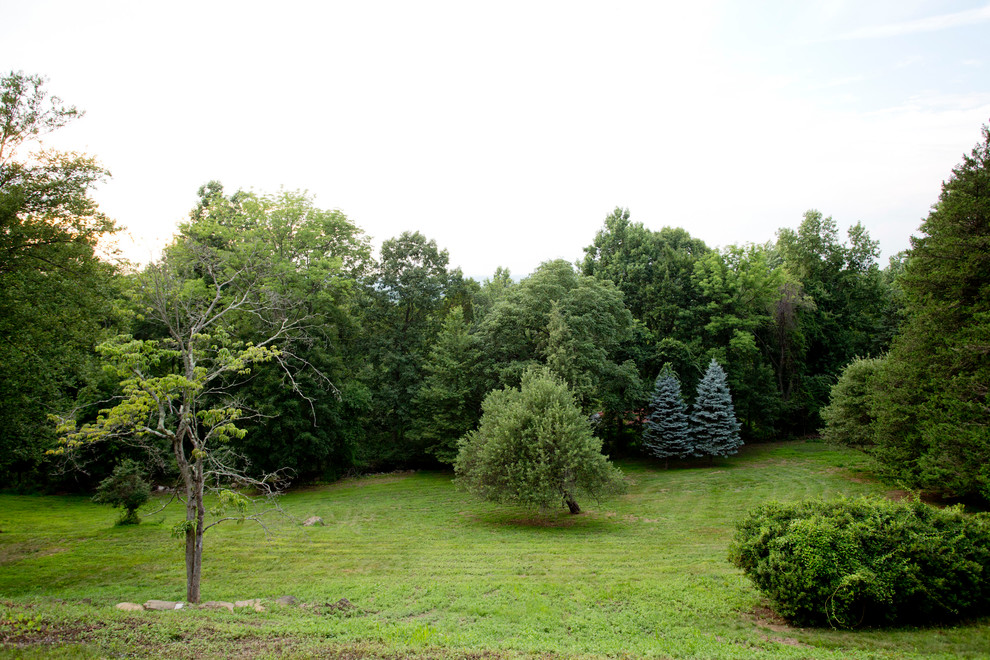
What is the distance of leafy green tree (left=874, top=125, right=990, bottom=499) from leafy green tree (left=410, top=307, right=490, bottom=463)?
59.3 ft

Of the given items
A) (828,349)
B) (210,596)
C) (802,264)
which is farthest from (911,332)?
(802,264)

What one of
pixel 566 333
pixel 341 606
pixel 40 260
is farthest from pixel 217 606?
pixel 566 333

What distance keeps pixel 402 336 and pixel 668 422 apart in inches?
635

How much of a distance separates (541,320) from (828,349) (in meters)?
25.0

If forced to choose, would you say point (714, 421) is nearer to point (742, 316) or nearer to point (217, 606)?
point (742, 316)

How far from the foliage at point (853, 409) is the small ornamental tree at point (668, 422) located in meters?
7.00

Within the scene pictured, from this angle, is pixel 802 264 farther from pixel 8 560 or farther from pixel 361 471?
pixel 8 560

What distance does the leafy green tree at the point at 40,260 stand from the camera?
11.6 metres

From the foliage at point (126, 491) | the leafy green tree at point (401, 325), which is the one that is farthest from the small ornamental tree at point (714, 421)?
the foliage at point (126, 491)

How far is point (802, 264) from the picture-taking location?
4262 centimetres

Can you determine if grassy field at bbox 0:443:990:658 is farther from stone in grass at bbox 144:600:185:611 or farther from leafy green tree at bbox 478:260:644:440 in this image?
leafy green tree at bbox 478:260:644:440

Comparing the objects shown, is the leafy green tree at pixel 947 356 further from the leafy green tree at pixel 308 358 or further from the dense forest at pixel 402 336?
the leafy green tree at pixel 308 358

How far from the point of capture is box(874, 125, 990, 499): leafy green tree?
15.6 m

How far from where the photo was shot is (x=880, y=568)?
322 inches
